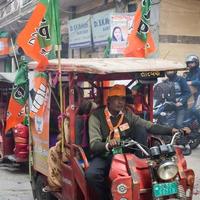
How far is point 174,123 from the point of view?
9.73 m

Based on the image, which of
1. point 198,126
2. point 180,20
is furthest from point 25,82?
point 180,20

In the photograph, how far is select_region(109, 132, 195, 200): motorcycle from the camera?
425 centimetres

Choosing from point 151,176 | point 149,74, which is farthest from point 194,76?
point 151,176

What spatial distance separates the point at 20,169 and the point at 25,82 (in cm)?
269

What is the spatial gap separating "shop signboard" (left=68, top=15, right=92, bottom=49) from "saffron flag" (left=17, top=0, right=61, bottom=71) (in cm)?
1017

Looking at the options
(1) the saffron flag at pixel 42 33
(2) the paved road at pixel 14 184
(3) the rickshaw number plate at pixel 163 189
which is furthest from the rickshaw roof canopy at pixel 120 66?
(2) the paved road at pixel 14 184

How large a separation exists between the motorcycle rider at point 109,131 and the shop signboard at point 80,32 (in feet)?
35.6

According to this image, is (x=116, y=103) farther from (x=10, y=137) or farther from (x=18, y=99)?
(x=10, y=137)

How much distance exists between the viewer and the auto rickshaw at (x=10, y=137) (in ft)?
28.1

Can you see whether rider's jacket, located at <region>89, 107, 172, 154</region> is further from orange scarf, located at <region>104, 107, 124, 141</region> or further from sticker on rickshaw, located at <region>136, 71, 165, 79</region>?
sticker on rickshaw, located at <region>136, 71, 165, 79</region>

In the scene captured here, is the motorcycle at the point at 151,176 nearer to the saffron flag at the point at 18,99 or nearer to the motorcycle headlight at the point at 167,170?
the motorcycle headlight at the point at 167,170

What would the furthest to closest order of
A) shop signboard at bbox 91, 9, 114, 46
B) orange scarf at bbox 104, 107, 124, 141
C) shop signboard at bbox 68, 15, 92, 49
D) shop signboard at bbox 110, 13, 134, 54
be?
shop signboard at bbox 68, 15, 92, 49
shop signboard at bbox 91, 9, 114, 46
shop signboard at bbox 110, 13, 134, 54
orange scarf at bbox 104, 107, 124, 141

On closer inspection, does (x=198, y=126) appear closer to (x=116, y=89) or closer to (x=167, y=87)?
(x=167, y=87)


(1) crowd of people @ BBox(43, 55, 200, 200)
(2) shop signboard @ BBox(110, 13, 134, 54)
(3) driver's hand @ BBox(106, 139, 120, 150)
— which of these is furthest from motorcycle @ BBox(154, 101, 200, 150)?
(3) driver's hand @ BBox(106, 139, 120, 150)
